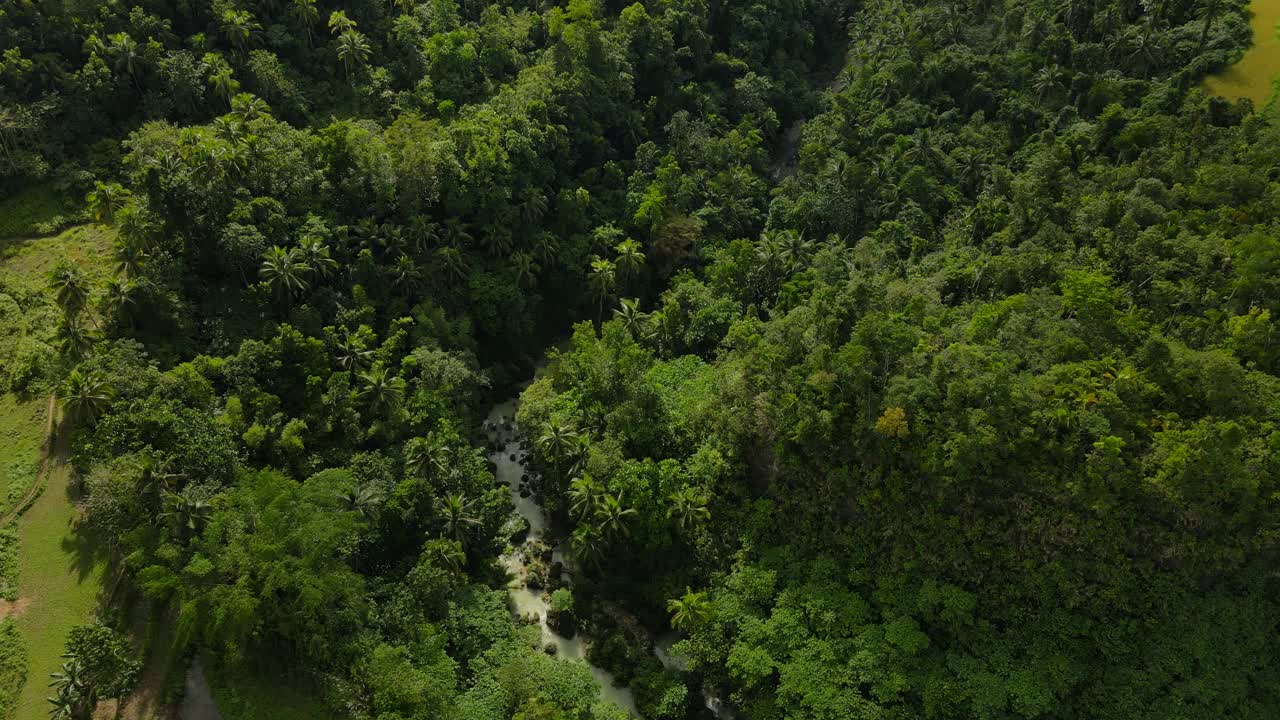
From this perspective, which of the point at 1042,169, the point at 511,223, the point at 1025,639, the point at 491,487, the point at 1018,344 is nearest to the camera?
the point at 1025,639

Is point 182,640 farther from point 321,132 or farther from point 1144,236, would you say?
point 1144,236

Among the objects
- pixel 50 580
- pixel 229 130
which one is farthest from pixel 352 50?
pixel 50 580

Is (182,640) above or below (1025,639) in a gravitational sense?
below

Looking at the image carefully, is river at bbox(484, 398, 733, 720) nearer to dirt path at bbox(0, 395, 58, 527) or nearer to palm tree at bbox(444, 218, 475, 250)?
palm tree at bbox(444, 218, 475, 250)

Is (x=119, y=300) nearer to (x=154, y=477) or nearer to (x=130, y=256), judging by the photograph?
(x=130, y=256)

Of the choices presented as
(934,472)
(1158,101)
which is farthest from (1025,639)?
(1158,101)
